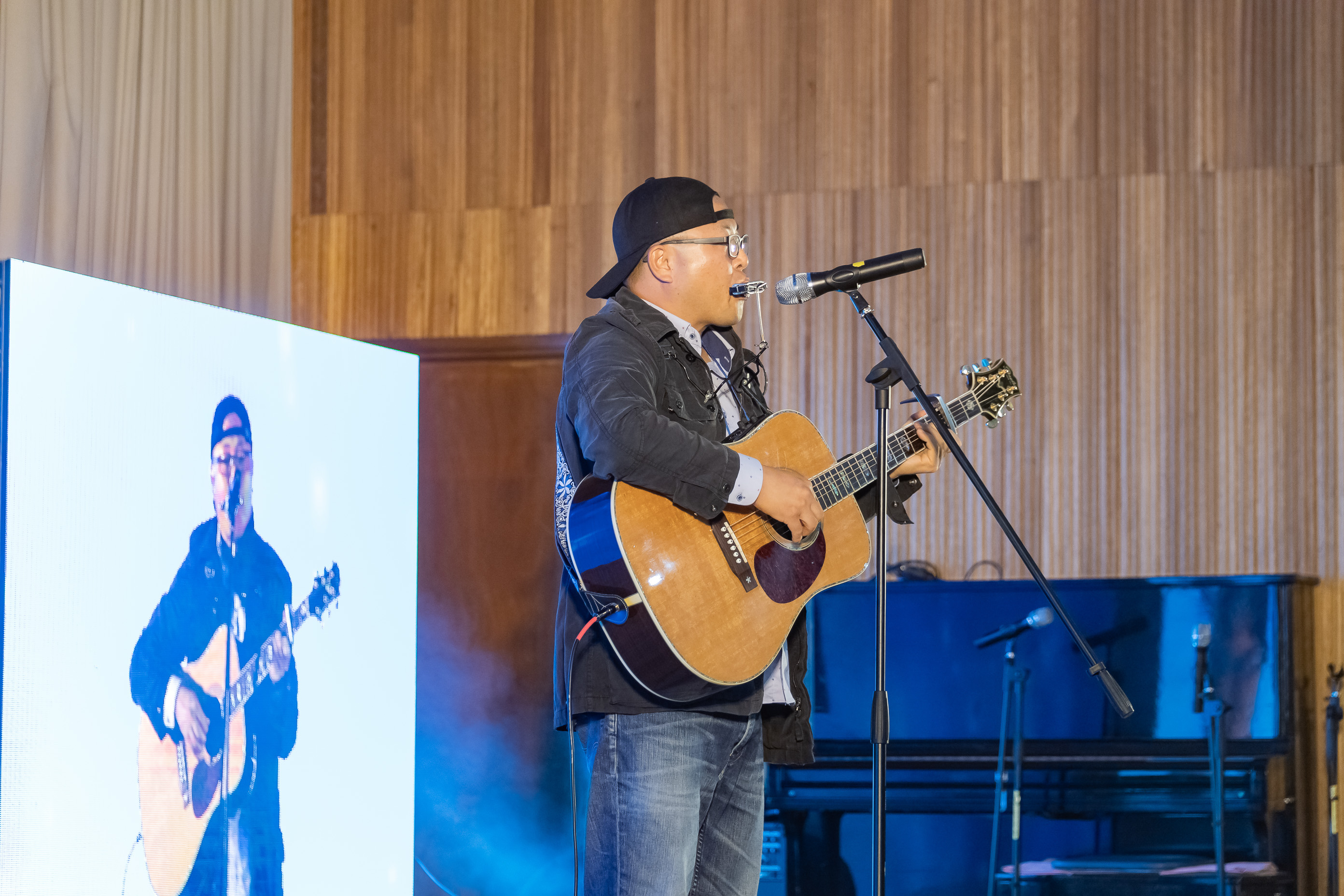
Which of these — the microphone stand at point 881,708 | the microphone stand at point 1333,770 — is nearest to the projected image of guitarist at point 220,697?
the microphone stand at point 881,708

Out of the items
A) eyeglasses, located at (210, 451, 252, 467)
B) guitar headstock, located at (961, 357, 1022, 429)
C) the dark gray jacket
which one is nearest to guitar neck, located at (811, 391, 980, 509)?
guitar headstock, located at (961, 357, 1022, 429)

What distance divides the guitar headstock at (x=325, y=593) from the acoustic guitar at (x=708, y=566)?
42.8 inches

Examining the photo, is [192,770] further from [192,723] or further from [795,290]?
[795,290]

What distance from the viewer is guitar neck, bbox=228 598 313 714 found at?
2701mm

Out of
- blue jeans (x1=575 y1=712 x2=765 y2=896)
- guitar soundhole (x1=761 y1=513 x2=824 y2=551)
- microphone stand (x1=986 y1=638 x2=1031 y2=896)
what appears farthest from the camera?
microphone stand (x1=986 y1=638 x2=1031 y2=896)

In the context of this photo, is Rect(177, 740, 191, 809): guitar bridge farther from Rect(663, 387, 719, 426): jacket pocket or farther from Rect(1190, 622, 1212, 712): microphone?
Rect(1190, 622, 1212, 712): microphone

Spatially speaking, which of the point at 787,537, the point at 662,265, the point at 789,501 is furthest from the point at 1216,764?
the point at 662,265

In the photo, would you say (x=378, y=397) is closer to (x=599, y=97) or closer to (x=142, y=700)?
(x=142, y=700)

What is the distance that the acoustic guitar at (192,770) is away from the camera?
8.02 ft

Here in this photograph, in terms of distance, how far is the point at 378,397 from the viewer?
11.1ft

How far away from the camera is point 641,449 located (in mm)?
2021

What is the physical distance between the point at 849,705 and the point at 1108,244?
70.1 inches

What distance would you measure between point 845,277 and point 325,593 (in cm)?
157

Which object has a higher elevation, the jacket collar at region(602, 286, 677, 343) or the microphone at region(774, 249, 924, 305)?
the microphone at region(774, 249, 924, 305)
